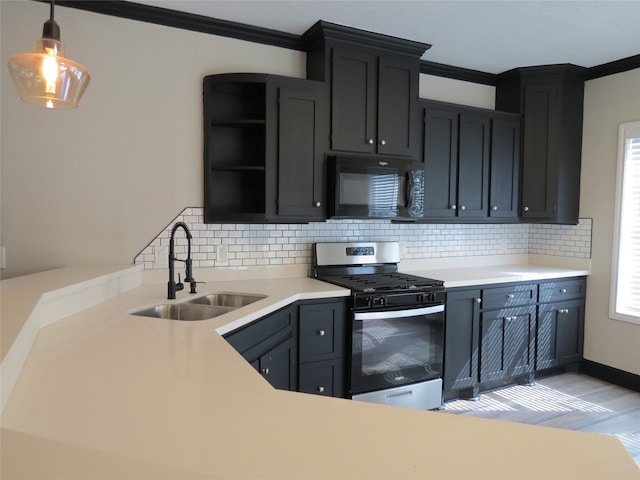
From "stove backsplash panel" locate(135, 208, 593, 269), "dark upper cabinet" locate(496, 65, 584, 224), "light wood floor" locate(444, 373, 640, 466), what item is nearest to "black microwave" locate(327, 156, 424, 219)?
"stove backsplash panel" locate(135, 208, 593, 269)

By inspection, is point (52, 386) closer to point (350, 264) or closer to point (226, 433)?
point (226, 433)

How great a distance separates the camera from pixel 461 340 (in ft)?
11.1

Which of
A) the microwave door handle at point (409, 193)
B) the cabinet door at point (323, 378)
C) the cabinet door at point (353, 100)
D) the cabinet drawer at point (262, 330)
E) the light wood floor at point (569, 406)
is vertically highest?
the cabinet door at point (353, 100)

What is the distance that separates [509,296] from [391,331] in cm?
119

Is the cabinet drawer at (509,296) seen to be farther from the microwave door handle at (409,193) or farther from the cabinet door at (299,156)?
the cabinet door at (299,156)

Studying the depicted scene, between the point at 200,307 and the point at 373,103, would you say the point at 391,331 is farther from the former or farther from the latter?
the point at 373,103

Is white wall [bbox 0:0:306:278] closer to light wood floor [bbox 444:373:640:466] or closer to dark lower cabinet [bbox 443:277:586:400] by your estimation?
dark lower cabinet [bbox 443:277:586:400]

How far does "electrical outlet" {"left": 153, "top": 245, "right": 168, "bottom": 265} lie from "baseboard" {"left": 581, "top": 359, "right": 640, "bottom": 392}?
380 cm

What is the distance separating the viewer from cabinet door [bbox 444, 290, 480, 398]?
3.33 meters

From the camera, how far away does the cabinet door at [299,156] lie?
9.79ft

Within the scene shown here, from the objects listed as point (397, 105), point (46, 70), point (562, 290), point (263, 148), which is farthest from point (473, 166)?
point (46, 70)

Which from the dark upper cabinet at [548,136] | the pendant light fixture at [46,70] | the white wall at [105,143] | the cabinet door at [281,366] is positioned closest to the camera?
the pendant light fixture at [46,70]

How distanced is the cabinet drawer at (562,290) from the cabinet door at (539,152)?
62 cm

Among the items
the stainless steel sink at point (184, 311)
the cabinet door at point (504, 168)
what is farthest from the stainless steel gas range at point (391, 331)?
the cabinet door at point (504, 168)
